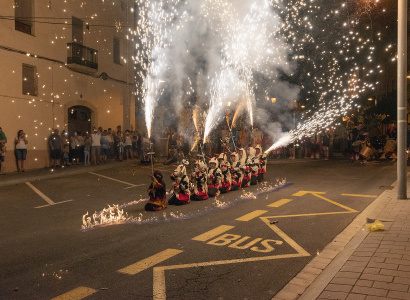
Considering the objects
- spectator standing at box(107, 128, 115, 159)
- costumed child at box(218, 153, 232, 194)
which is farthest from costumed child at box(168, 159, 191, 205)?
spectator standing at box(107, 128, 115, 159)

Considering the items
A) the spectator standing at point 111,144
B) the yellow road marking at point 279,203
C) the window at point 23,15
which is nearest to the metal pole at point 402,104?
the yellow road marking at point 279,203

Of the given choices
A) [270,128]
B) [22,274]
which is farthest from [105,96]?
[22,274]

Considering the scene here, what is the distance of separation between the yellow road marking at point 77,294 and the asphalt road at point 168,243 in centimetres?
1

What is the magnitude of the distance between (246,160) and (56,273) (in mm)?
8677

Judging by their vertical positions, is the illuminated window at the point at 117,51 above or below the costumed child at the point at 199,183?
above

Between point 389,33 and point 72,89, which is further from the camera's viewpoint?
point 389,33

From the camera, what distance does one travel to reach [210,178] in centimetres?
Result: 1084

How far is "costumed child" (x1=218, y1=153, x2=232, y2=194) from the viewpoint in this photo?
1124 cm

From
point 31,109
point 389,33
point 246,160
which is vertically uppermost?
point 389,33

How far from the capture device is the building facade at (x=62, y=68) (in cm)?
1723

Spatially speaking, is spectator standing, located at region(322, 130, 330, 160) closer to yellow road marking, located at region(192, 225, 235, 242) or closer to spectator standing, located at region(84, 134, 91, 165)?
spectator standing, located at region(84, 134, 91, 165)

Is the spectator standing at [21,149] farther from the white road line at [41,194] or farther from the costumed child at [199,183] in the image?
the costumed child at [199,183]

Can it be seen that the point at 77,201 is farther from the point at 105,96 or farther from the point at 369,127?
the point at 369,127

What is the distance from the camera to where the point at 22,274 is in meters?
4.94
